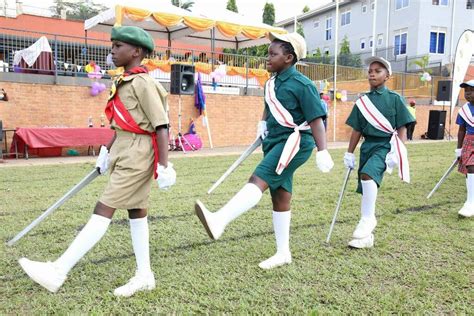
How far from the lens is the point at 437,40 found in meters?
30.7

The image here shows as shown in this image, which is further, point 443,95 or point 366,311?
point 443,95

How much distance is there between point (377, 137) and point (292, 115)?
1.27 metres

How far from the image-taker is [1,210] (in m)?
5.70

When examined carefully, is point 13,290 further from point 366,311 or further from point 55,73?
point 55,73

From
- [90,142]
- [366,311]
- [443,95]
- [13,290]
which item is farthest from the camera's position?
[443,95]

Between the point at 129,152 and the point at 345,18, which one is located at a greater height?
the point at 345,18

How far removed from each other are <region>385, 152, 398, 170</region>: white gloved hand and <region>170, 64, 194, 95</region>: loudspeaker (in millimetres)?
10328

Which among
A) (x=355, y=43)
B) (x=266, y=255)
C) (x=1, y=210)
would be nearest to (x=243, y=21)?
(x=1, y=210)

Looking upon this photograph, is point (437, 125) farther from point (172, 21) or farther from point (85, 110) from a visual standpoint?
point (85, 110)

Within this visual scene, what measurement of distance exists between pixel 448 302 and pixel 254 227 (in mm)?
2294

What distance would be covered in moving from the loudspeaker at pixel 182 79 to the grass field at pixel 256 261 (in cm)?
769

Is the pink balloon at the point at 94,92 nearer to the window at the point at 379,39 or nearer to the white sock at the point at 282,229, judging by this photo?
the white sock at the point at 282,229

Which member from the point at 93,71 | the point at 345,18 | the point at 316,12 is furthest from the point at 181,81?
the point at 316,12

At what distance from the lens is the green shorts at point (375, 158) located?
4.30 meters
